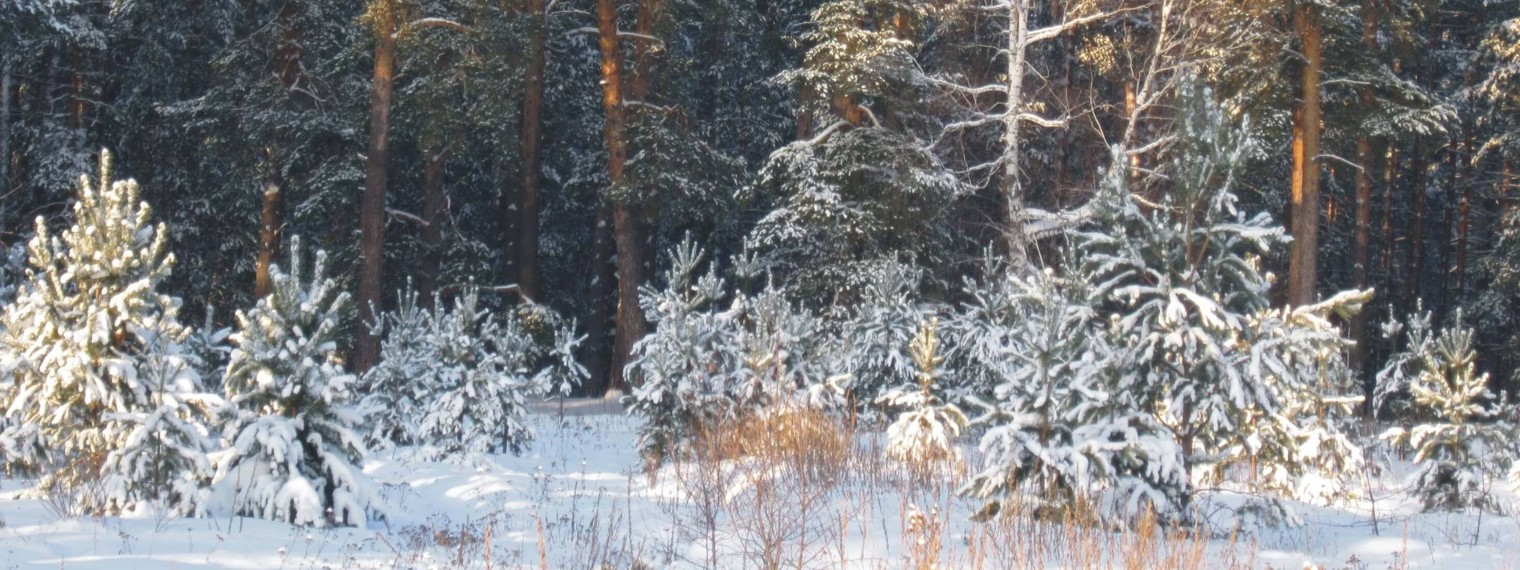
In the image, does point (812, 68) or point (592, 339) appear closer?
point (812, 68)

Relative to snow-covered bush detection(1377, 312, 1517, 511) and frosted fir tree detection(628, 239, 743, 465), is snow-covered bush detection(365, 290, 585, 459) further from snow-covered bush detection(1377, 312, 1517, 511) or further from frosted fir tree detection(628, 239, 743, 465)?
snow-covered bush detection(1377, 312, 1517, 511)

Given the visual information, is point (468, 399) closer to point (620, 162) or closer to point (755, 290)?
point (620, 162)

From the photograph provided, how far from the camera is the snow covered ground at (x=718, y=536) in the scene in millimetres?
6094

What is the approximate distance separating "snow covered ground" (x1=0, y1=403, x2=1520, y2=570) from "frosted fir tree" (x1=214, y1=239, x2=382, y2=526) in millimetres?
200

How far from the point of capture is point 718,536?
7.22 metres

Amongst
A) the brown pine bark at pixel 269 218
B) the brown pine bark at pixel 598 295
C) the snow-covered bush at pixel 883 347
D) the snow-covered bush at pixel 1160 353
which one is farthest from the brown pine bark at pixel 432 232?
the snow-covered bush at pixel 1160 353

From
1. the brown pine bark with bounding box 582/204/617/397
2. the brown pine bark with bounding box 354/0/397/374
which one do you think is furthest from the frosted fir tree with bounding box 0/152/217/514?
the brown pine bark with bounding box 582/204/617/397

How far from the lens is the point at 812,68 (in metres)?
20.2

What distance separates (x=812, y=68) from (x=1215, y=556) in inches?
564

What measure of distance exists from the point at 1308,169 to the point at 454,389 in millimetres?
14209

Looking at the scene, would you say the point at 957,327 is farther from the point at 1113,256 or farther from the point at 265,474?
the point at 265,474

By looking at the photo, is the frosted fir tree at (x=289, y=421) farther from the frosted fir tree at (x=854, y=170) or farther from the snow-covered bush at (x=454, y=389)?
the frosted fir tree at (x=854, y=170)

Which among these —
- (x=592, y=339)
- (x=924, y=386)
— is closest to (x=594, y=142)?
(x=592, y=339)

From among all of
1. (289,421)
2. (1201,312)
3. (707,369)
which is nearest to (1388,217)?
(707,369)
